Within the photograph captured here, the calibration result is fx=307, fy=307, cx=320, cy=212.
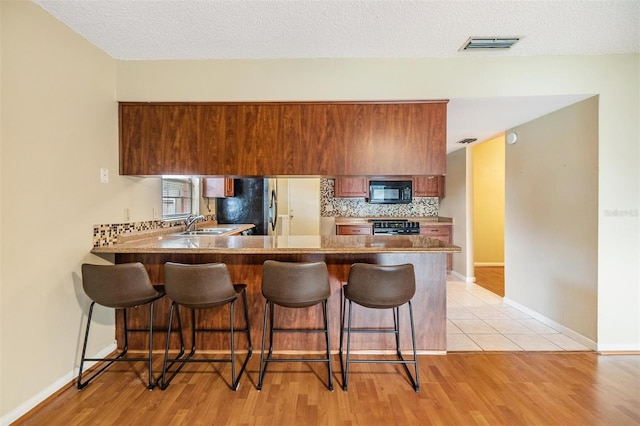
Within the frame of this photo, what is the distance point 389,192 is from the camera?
5527 millimetres

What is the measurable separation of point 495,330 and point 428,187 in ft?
10.1

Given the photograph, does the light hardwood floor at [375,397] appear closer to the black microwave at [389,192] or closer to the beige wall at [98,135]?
the beige wall at [98,135]

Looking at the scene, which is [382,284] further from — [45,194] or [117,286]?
[45,194]

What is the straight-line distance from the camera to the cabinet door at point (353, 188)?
18.2 feet

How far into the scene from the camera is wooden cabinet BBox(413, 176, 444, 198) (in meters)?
5.59

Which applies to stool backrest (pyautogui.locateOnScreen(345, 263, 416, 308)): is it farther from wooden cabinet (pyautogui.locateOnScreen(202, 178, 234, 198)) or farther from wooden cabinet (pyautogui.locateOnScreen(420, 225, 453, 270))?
wooden cabinet (pyautogui.locateOnScreen(420, 225, 453, 270))

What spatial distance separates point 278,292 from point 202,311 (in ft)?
2.96

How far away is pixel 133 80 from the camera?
2.59 metres

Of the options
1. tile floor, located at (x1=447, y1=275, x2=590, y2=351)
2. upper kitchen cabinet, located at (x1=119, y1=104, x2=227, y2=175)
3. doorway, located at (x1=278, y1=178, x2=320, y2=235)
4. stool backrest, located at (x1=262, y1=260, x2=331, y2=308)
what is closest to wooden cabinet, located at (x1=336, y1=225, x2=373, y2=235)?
doorway, located at (x1=278, y1=178, x2=320, y2=235)

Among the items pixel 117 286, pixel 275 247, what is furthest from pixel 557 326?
pixel 117 286

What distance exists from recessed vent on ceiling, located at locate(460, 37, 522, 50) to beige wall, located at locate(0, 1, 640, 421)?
0.55 ft

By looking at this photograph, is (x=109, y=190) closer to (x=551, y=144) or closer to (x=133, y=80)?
(x=133, y=80)

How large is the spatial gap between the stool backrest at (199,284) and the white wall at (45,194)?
2.44 feet

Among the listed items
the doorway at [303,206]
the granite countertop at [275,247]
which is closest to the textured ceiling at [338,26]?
the granite countertop at [275,247]
